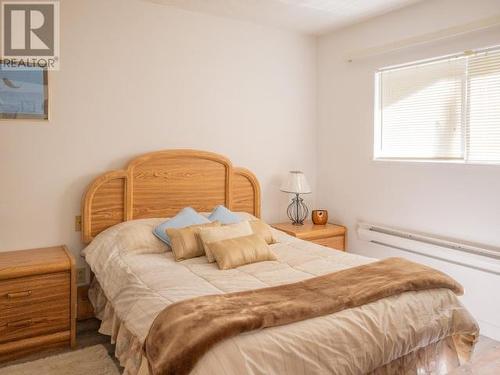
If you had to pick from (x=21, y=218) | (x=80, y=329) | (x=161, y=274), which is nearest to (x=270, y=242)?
(x=161, y=274)

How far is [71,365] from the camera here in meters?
2.45

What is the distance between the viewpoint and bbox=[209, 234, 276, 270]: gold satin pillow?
253 cm

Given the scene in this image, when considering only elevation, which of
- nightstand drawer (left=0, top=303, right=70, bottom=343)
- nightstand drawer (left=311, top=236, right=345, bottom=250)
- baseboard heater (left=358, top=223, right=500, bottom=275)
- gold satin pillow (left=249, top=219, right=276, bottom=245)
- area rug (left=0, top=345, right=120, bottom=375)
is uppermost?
gold satin pillow (left=249, top=219, right=276, bottom=245)

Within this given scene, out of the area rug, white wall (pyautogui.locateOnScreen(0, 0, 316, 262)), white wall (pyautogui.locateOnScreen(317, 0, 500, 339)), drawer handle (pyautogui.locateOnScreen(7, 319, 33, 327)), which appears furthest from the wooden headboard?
white wall (pyautogui.locateOnScreen(317, 0, 500, 339))

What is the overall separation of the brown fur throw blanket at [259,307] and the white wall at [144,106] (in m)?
1.67

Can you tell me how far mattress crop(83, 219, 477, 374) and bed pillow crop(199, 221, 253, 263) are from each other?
0.35 ft

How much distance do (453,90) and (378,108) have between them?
0.70 meters

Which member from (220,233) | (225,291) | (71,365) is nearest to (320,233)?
(220,233)

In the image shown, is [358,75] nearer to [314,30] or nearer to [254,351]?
[314,30]

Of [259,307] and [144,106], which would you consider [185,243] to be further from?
[144,106]

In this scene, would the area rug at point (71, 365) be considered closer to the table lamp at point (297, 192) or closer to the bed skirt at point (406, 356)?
the bed skirt at point (406, 356)

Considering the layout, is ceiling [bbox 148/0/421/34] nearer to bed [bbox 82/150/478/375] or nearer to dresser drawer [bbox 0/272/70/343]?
bed [bbox 82/150/478/375]

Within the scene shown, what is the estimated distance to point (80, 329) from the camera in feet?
9.63

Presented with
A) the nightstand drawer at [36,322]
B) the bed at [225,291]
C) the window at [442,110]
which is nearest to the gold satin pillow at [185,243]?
the bed at [225,291]
